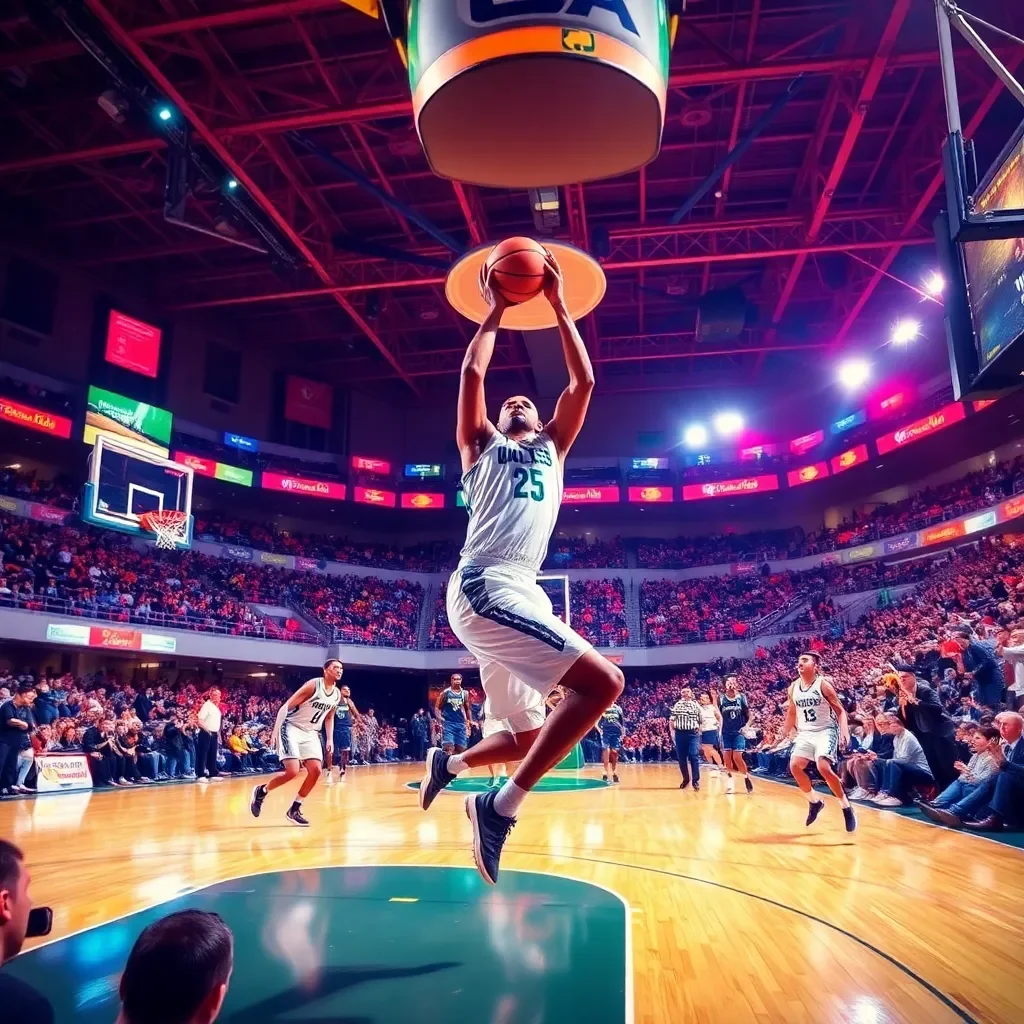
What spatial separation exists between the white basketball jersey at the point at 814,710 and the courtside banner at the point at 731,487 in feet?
80.1

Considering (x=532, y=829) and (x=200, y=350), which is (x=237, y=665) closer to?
(x=200, y=350)

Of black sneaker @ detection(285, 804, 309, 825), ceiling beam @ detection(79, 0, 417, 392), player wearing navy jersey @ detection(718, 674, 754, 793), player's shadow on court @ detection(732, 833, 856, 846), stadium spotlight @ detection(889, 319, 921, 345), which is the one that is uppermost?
ceiling beam @ detection(79, 0, 417, 392)

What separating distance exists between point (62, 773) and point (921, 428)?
25209mm

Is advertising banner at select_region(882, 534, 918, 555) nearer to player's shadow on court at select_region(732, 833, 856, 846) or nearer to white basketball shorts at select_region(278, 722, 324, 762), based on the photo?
player's shadow on court at select_region(732, 833, 856, 846)

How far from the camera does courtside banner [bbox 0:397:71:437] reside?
67.2 feet

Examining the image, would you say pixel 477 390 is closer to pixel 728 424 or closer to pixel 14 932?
pixel 14 932

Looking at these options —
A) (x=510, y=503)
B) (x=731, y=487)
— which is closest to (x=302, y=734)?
(x=510, y=503)

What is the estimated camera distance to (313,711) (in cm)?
884

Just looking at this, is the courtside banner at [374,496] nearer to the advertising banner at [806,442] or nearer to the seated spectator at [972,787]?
the advertising banner at [806,442]

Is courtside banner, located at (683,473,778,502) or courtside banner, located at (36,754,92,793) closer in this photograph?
courtside banner, located at (36,754,92,793)

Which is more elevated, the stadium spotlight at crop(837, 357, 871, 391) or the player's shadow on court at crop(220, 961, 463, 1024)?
the stadium spotlight at crop(837, 357, 871, 391)

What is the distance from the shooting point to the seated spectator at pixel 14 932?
165 centimetres

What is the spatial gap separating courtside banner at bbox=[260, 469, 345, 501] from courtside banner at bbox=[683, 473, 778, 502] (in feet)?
46.6

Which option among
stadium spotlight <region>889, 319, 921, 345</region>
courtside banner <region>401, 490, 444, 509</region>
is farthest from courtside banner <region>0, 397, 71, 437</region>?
stadium spotlight <region>889, 319, 921, 345</region>
